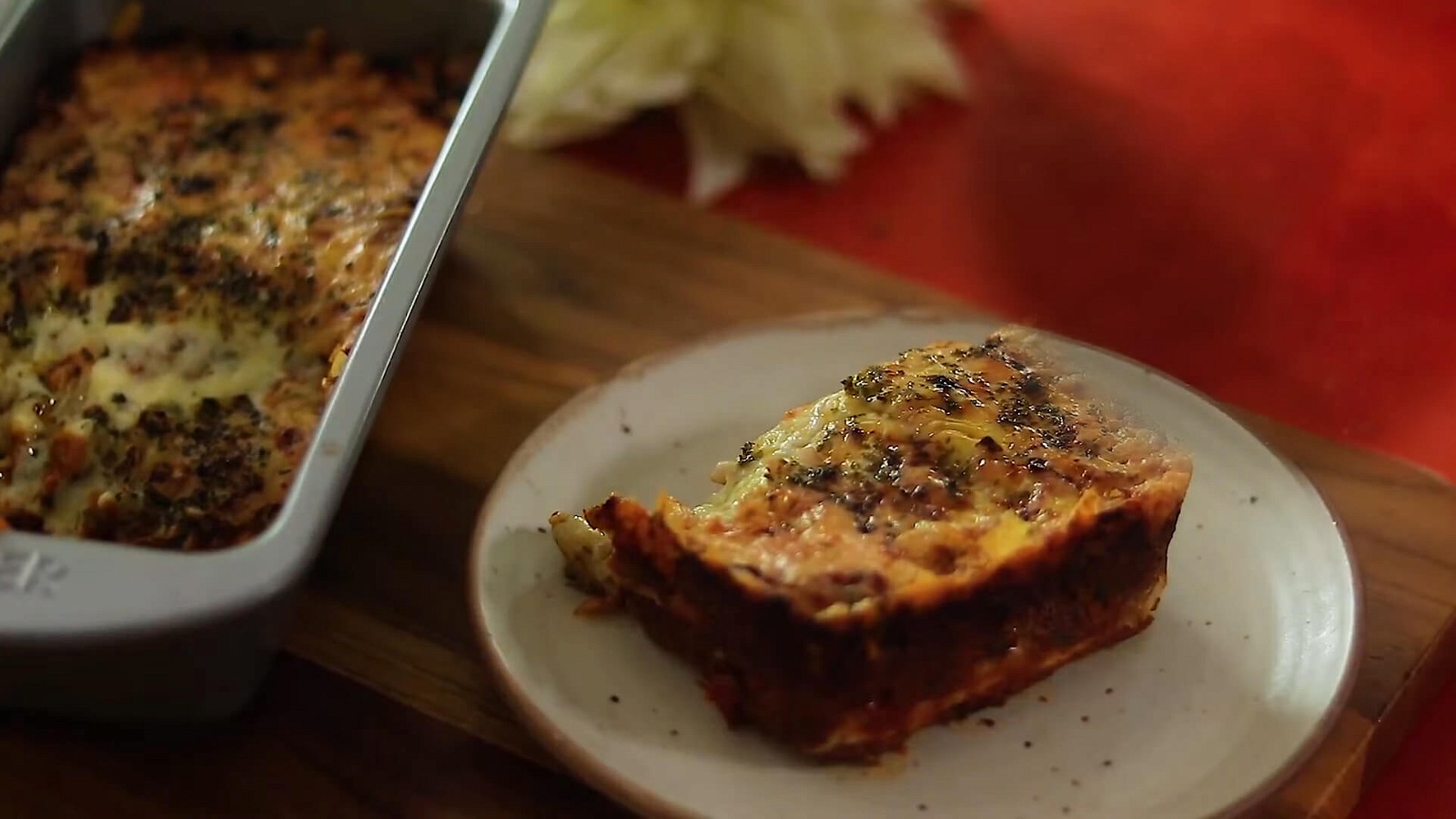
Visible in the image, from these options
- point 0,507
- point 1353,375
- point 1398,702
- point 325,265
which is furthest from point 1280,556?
point 0,507

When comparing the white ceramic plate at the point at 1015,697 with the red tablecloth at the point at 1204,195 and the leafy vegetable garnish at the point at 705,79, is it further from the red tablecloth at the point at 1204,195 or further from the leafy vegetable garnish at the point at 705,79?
the leafy vegetable garnish at the point at 705,79

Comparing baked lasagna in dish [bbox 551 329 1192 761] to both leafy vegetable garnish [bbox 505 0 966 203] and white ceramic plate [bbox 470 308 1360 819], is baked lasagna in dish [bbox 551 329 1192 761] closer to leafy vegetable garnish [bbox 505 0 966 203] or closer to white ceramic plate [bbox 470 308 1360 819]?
white ceramic plate [bbox 470 308 1360 819]

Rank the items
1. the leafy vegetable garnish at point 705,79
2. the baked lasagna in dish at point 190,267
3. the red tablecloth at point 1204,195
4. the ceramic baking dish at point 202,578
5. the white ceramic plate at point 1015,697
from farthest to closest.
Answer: the leafy vegetable garnish at point 705,79 < the red tablecloth at point 1204,195 < the baked lasagna in dish at point 190,267 < the white ceramic plate at point 1015,697 < the ceramic baking dish at point 202,578

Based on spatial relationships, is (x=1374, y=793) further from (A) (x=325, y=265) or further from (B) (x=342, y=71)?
(B) (x=342, y=71)

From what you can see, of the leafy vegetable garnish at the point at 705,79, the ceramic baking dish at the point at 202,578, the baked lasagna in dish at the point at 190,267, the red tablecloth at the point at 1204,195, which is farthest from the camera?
the leafy vegetable garnish at the point at 705,79

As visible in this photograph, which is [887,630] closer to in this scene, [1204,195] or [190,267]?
[190,267]

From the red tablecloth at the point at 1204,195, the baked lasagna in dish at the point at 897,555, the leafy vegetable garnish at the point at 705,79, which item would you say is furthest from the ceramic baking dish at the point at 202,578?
the red tablecloth at the point at 1204,195

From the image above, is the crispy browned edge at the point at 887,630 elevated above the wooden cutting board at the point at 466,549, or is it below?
above
